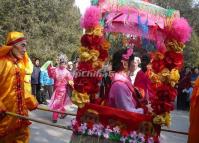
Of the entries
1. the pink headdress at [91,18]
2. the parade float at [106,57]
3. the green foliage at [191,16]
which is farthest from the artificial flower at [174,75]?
the green foliage at [191,16]

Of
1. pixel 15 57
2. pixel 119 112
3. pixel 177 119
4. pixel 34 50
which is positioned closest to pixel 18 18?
pixel 34 50

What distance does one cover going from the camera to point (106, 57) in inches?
190

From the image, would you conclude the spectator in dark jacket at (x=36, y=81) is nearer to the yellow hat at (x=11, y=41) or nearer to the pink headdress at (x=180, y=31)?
the yellow hat at (x=11, y=41)

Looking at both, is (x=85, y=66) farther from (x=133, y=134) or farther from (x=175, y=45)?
(x=175, y=45)

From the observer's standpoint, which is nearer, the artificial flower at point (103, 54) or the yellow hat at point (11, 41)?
the artificial flower at point (103, 54)

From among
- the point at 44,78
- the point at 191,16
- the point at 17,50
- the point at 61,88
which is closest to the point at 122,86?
the point at 17,50

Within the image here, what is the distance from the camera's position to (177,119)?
555 inches

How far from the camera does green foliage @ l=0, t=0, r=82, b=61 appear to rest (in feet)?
84.0

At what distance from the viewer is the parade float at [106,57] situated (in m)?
4.17

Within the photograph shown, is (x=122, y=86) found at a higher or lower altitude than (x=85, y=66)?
lower

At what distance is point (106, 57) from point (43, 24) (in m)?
27.0

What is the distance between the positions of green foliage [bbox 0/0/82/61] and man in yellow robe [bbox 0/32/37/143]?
20.0 metres

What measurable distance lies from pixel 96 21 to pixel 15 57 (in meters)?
1.64

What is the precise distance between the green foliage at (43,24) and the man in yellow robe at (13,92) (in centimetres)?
1997
